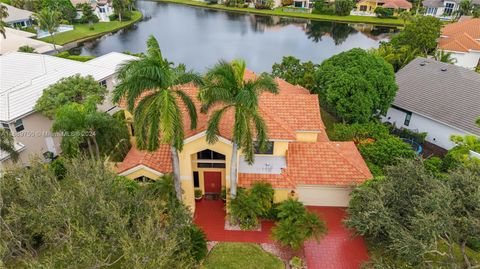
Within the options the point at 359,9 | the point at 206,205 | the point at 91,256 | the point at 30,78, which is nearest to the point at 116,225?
the point at 91,256

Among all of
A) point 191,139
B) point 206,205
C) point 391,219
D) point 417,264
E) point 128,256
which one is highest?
point 191,139

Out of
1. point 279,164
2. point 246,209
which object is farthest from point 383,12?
point 246,209

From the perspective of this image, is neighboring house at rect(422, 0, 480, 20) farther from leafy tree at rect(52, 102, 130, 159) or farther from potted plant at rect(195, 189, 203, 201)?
leafy tree at rect(52, 102, 130, 159)

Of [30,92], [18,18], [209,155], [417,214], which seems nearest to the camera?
[417,214]

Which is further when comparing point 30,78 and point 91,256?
point 30,78

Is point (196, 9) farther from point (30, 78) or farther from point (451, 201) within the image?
point (451, 201)

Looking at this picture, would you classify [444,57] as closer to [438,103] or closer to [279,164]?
[438,103]

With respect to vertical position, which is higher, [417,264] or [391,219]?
[391,219]
